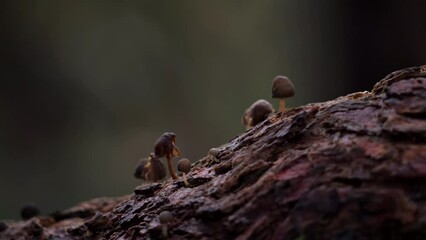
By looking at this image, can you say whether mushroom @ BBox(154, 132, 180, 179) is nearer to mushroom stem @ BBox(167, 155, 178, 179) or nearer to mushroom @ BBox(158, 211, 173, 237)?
mushroom stem @ BBox(167, 155, 178, 179)

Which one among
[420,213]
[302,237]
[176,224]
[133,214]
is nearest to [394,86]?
[420,213]

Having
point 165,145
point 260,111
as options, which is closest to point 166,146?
point 165,145

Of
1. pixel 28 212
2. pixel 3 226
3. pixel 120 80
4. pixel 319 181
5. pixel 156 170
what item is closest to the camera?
pixel 319 181

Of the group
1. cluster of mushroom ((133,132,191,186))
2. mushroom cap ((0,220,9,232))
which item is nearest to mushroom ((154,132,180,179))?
cluster of mushroom ((133,132,191,186))

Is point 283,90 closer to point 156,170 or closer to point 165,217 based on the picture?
point 156,170

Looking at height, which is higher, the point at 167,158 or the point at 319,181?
the point at 167,158

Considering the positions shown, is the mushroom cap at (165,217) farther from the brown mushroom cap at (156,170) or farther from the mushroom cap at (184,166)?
the brown mushroom cap at (156,170)

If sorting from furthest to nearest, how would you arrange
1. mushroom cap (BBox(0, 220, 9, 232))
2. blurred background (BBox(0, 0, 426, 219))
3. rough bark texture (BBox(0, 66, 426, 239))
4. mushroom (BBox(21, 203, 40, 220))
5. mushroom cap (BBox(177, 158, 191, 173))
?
1. blurred background (BBox(0, 0, 426, 219))
2. mushroom (BBox(21, 203, 40, 220))
3. mushroom cap (BBox(0, 220, 9, 232))
4. mushroom cap (BBox(177, 158, 191, 173))
5. rough bark texture (BBox(0, 66, 426, 239))
